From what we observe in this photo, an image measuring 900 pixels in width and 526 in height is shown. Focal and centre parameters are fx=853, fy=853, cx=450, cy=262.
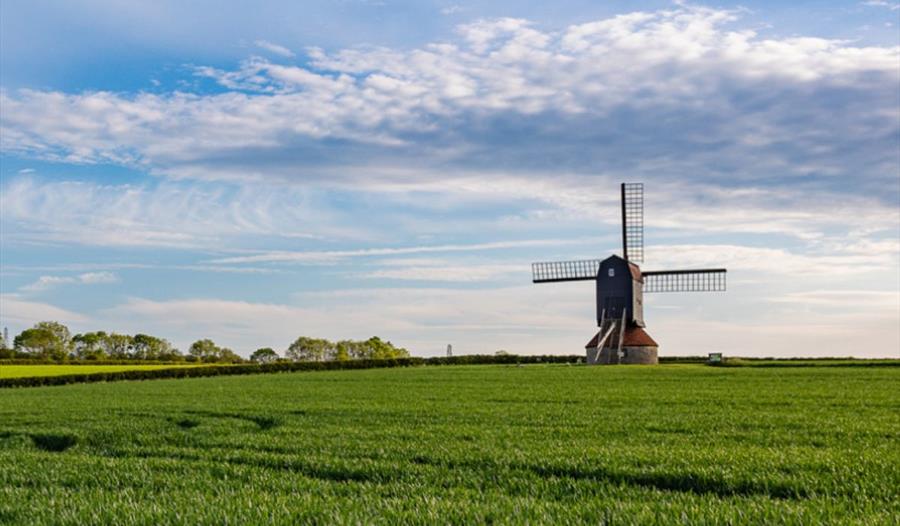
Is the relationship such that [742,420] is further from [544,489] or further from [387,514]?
[387,514]

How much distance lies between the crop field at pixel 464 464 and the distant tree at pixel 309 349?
111 metres

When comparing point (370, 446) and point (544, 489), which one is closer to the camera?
point (544, 489)

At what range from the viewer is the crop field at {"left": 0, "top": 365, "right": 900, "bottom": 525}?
9.56m

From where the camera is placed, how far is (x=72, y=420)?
26.7 meters

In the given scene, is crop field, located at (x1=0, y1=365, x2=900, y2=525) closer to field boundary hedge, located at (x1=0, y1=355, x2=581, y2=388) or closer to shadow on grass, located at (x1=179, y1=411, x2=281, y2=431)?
shadow on grass, located at (x1=179, y1=411, x2=281, y2=431)

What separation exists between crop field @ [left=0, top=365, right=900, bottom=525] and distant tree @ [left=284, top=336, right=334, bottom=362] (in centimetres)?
11139

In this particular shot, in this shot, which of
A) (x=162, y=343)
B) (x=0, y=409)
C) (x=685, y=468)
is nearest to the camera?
(x=685, y=468)

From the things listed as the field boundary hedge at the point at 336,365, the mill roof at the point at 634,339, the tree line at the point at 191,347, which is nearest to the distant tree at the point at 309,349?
the tree line at the point at 191,347

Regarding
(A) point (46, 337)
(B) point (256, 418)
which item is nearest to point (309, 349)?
(A) point (46, 337)

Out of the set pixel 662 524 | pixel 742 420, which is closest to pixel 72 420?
pixel 742 420

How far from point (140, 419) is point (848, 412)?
2126 cm

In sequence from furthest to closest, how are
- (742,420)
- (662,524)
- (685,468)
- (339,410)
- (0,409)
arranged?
(0,409) < (339,410) < (742,420) < (685,468) < (662,524)

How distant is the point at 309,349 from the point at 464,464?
130 m

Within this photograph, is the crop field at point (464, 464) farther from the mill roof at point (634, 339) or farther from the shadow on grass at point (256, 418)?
the mill roof at point (634, 339)
